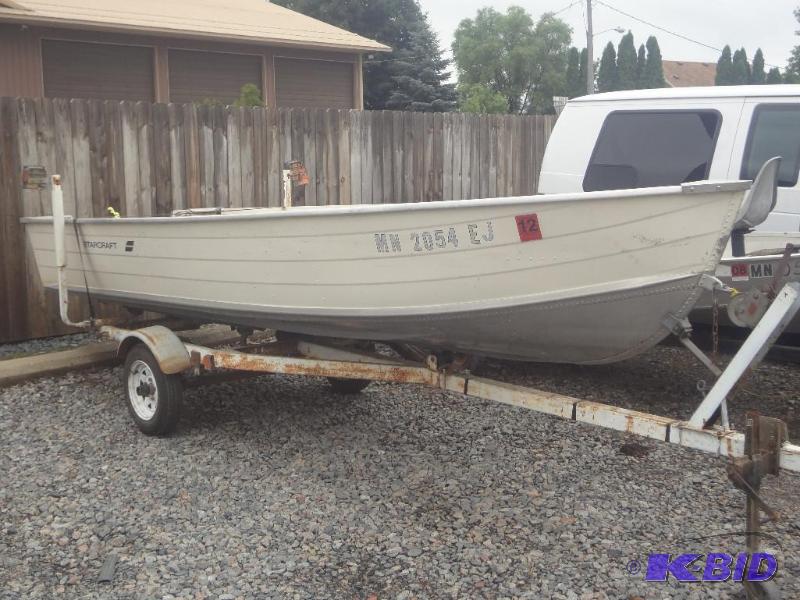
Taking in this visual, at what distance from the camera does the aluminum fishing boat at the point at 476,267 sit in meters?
3.96

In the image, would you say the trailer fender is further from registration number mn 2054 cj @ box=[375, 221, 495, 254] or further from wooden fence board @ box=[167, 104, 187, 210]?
wooden fence board @ box=[167, 104, 187, 210]

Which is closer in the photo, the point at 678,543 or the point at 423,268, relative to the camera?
the point at 678,543

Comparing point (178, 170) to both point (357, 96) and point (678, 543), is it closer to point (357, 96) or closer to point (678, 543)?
point (678, 543)

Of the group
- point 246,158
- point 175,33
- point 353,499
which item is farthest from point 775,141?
point 175,33

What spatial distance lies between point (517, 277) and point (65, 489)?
2.73 metres

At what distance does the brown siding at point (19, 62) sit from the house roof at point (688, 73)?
52.4m

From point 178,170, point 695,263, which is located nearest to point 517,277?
point 695,263

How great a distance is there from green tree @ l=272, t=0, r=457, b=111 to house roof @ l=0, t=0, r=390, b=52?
32.5ft

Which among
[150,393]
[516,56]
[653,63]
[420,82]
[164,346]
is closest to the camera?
[164,346]

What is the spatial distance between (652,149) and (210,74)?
17.8m

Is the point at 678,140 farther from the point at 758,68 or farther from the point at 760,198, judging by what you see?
the point at 758,68

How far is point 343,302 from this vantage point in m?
4.88

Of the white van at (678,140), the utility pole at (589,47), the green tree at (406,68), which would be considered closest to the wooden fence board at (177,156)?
the white van at (678,140)

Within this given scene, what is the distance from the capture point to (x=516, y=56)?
2569 inches
